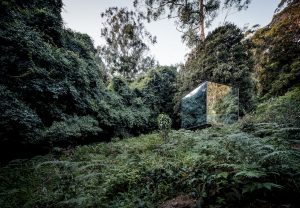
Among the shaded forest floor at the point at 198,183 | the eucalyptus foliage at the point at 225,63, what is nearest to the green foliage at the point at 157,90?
the eucalyptus foliage at the point at 225,63

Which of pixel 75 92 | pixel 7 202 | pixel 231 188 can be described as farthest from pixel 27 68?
pixel 231 188

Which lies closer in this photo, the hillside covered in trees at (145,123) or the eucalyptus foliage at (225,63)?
the hillside covered in trees at (145,123)

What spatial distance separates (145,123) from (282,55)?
1077 cm

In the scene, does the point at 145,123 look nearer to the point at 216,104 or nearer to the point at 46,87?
the point at 216,104

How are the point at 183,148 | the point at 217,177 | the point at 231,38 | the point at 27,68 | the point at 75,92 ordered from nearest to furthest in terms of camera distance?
the point at 217,177 → the point at 183,148 → the point at 27,68 → the point at 75,92 → the point at 231,38

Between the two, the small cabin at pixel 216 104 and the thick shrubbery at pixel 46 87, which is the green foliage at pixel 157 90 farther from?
the small cabin at pixel 216 104

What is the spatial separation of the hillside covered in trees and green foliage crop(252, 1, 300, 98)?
0.06 m

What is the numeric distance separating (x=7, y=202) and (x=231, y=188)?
4.23 metres

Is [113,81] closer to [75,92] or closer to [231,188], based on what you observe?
[75,92]

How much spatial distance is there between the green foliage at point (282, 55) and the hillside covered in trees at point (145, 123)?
6 cm

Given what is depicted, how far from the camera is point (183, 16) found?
20141 mm

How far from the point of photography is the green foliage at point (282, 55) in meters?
12.8

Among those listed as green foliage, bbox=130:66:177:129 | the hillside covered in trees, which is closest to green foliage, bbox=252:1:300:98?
the hillside covered in trees

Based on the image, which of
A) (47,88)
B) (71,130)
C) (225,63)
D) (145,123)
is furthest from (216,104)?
(47,88)
